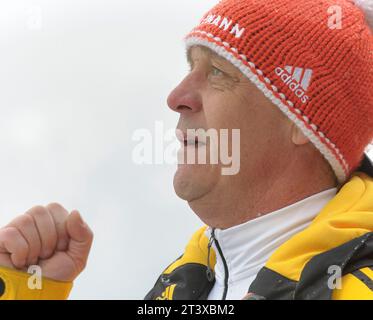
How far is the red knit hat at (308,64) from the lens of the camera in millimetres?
2396

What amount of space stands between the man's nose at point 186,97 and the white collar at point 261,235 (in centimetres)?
50

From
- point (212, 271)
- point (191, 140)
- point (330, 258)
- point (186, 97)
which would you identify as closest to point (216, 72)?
point (186, 97)

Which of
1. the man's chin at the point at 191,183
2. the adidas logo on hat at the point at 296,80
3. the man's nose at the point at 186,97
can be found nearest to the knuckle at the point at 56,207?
the man's chin at the point at 191,183

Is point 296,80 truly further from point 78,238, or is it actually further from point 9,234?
point 9,234

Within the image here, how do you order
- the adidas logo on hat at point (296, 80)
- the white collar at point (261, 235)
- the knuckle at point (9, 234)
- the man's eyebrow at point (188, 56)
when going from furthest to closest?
the man's eyebrow at point (188, 56) → the adidas logo on hat at point (296, 80) → the white collar at point (261, 235) → the knuckle at point (9, 234)

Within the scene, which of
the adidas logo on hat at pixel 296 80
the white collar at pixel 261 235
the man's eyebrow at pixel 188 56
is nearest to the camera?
the white collar at pixel 261 235

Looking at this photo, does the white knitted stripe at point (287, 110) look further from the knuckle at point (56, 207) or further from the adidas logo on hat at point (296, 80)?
the knuckle at point (56, 207)

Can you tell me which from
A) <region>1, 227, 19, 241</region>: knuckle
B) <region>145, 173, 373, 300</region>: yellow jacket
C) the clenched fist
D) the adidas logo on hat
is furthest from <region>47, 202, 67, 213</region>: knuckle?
the adidas logo on hat

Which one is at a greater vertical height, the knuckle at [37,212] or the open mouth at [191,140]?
the open mouth at [191,140]

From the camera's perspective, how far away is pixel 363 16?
2705mm

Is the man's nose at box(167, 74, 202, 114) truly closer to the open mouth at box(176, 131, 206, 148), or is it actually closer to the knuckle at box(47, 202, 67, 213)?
the open mouth at box(176, 131, 206, 148)

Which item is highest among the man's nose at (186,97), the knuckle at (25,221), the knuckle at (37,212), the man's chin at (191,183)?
the man's nose at (186,97)
